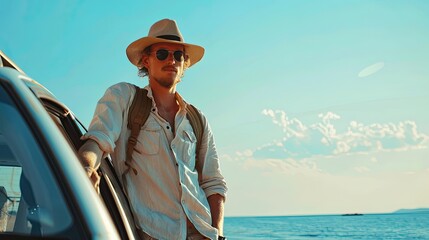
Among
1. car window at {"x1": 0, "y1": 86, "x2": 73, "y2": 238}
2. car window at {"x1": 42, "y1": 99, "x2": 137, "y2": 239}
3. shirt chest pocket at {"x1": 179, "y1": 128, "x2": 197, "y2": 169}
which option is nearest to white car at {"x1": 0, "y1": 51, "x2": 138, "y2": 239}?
car window at {"x1": 0, "y1": 86, "x2": 73, "y2": 238}

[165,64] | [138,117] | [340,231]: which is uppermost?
[165,64]

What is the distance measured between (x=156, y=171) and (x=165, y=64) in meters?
0.69

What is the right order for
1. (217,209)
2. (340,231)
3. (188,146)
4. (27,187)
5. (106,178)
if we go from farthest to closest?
(340,231) → (217,209) → (188,146) → (106,178) → (27,187)

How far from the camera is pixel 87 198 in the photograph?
1.28 metres

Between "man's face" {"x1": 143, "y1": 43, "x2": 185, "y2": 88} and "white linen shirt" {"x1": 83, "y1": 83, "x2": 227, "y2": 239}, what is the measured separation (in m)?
0.19

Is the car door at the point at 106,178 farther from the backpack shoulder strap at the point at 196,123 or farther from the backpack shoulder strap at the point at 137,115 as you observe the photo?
the backpack shoulder strap at the point at 196,123

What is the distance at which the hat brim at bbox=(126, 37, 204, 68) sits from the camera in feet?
10.5

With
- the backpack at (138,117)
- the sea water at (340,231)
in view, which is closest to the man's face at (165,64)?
the backpack at (138,117)

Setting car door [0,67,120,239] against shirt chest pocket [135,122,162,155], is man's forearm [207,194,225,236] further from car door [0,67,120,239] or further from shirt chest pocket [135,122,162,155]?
car door [0,67,120,239]

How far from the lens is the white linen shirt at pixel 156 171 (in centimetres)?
263

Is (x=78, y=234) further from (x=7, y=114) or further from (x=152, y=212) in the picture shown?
(x=152, y=212)

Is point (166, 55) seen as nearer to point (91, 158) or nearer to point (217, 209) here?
point (217, 209)

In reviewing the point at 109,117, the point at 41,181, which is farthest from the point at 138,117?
the point at 41,181

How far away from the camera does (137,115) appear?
283cm
